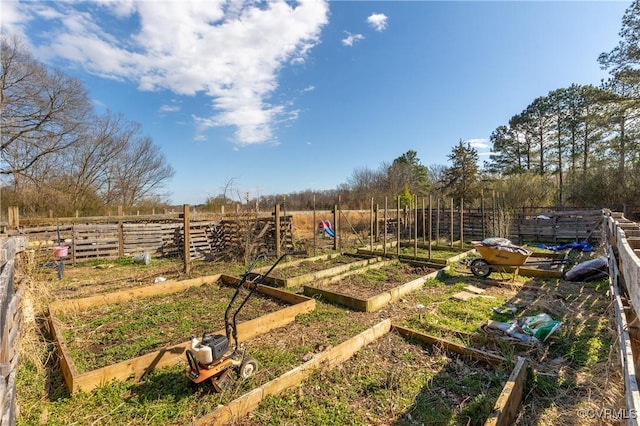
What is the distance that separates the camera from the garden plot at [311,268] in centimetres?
695

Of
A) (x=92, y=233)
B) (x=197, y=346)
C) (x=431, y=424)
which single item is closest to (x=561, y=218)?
(x=431, y=424)

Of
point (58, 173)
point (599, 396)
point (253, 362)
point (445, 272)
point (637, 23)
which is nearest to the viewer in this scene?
point (599, 396)

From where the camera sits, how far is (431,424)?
2.61m

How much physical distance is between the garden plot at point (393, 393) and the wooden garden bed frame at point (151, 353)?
1.37 metres

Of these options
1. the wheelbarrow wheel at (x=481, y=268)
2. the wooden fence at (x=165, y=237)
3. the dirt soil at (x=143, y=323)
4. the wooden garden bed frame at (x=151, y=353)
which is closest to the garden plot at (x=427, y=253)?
the wheelbarrow wheel at (x=481, y=268)

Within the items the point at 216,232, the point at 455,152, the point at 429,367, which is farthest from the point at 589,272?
the point at 455,152

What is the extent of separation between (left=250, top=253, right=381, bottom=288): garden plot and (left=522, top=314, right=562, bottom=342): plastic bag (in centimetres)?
424

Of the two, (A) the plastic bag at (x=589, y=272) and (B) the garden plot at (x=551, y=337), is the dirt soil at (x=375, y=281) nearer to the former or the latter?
(B) the garden plot at (x=551, y=337)

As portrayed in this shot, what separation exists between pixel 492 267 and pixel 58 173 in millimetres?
22245

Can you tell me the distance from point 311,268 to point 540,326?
18.1 ft

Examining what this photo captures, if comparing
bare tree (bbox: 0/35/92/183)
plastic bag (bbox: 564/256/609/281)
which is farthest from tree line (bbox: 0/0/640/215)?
plastic bag (bbox: 564/256/609/281)

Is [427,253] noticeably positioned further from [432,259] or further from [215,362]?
[215,362]

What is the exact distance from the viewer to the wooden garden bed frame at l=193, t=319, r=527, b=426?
247 centimetres

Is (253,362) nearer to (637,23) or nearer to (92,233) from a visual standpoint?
(92,233)
